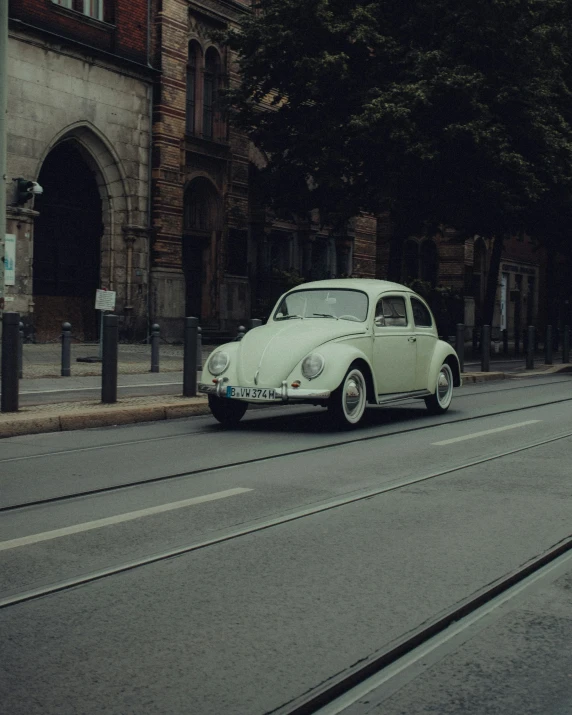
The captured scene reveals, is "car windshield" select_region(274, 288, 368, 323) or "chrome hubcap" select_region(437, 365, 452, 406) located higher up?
"car windshield" select_region(274, 288, 368, 323)

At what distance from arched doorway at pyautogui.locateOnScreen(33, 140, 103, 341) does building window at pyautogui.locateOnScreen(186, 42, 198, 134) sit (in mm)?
3877

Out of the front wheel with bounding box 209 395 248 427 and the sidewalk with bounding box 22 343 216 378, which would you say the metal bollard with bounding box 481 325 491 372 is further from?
the front wheel with bounding box 209 395 248 427

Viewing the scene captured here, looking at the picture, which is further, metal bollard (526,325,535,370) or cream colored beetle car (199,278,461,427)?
metal bollard (526,325,535,370)

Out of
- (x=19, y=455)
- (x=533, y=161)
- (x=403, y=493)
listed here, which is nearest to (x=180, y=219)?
(x=533, y=161)

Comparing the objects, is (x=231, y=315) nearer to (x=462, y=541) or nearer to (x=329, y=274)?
(x=329, y=274)

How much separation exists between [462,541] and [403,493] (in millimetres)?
1550

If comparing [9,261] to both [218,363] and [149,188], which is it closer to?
[218,363]

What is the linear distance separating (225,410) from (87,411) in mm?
1436

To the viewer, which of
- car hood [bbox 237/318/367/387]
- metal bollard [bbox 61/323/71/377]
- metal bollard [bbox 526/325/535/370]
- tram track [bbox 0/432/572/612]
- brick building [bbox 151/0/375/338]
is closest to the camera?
tram track [bbox 0/432/572/612]

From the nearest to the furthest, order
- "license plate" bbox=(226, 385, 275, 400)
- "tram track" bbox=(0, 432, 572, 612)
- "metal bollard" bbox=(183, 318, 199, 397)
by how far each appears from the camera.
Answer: "tram track" bbox=(0, 432, 572, 612) → "license plate" bbox=(226, 385, 275, 400) → "metal bollard" bbox=(183, 318, 199, 397)

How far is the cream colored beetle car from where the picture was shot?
35.7 ft

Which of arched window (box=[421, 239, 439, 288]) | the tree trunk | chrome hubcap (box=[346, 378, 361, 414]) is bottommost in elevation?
chrome hubcap (box=[346, 378, 361, 414])

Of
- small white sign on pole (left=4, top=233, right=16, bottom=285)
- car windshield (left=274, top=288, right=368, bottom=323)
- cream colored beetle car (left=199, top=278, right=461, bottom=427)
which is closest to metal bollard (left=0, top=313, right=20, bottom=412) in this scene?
small white sign on pole (left=4, top=233, right=16, bottom=285)

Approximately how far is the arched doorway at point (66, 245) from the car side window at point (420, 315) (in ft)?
45.9
